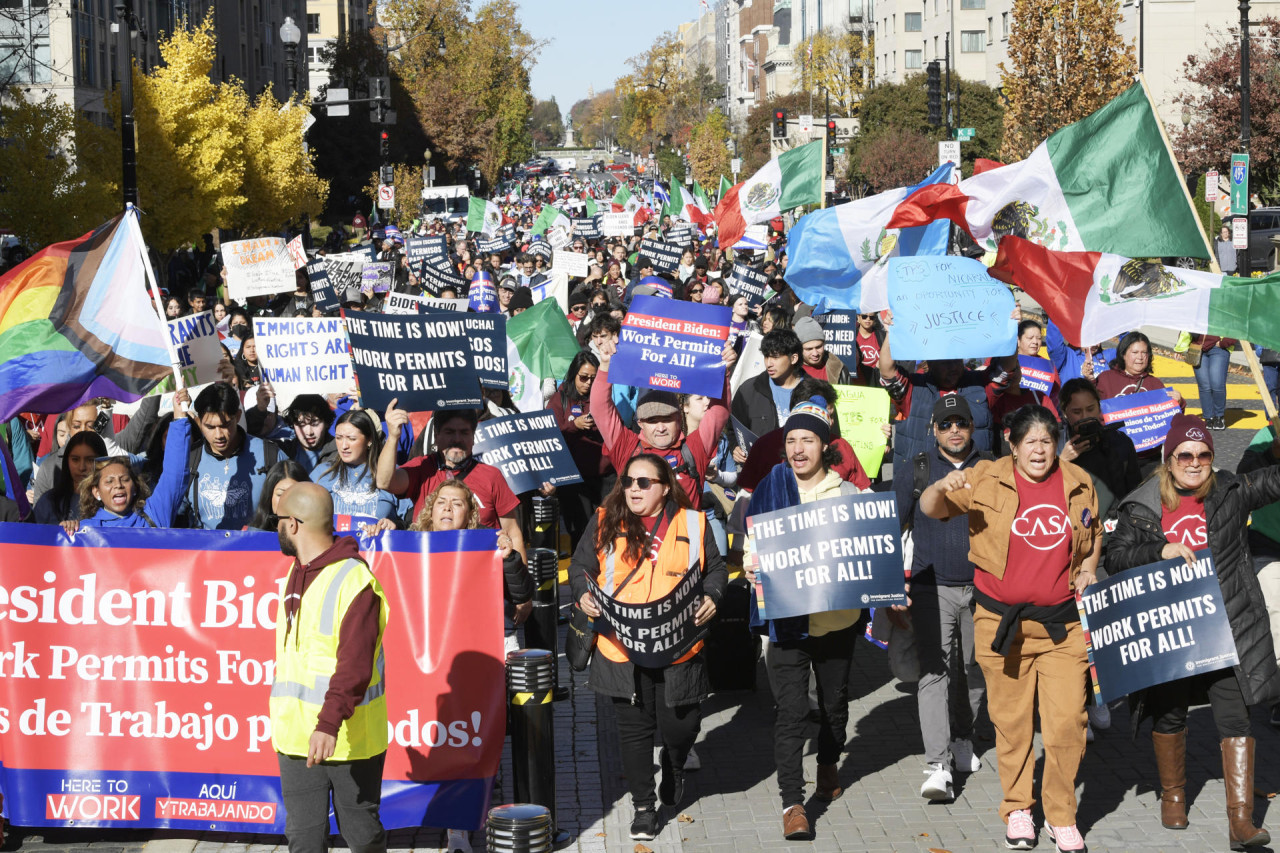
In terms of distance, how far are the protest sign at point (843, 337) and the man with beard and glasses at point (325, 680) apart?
328 inches

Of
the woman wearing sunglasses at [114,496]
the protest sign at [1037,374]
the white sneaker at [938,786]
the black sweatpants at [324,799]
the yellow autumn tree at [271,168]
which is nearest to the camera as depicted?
the black sweatpants at [324,799]

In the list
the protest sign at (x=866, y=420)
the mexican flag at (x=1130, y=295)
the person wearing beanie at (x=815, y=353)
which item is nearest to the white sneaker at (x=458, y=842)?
the mexican flag at (x=1130, y=295)

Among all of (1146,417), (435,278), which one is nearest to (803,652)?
(1146,417)

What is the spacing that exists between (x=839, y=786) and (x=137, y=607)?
333cm

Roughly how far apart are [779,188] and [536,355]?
5.01m

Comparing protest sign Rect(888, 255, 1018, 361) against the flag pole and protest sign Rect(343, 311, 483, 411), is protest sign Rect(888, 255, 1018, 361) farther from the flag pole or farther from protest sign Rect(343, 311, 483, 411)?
protest sign Rect(343, 311, 483, 411)

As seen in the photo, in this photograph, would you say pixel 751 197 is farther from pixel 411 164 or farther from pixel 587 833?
pixel 411 164

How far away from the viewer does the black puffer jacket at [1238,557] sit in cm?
660

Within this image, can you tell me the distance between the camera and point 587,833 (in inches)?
272

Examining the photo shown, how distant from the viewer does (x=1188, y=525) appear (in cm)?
669

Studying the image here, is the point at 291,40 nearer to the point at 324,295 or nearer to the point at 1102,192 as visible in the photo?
the point at 324,295

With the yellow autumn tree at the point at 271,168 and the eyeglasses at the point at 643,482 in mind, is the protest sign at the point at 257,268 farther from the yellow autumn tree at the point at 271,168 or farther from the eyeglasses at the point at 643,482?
the yellow autumn tree at the point at 271,168

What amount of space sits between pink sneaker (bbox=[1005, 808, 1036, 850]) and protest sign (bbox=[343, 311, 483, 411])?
4.07 metres

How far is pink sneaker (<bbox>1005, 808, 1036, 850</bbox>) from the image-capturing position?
6582mm
